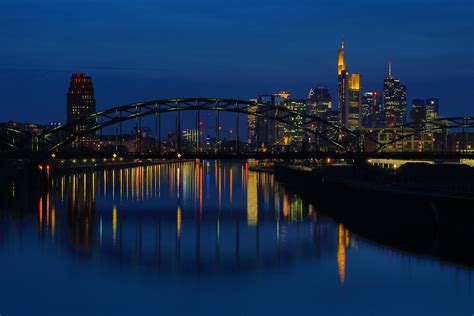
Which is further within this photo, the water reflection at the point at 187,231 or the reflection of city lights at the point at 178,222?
the reflection of city lights at the point at 178,222

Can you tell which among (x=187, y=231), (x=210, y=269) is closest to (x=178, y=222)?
(x=187, y=231)

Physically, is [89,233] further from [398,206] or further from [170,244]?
[398,206]

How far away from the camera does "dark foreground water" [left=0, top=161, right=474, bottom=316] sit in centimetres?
3622

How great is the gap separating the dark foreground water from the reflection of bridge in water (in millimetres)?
90

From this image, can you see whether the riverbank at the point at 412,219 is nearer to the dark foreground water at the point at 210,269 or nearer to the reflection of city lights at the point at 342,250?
the reflection of city lights at the point at 342,250

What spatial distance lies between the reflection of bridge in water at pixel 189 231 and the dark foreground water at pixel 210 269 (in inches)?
3.5

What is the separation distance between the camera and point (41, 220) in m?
68.4

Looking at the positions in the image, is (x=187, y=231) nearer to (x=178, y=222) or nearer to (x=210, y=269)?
(x=178, y=222)

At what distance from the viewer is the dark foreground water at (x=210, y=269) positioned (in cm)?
3622

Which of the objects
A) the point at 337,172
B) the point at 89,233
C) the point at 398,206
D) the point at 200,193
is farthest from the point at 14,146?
the point at 398,206

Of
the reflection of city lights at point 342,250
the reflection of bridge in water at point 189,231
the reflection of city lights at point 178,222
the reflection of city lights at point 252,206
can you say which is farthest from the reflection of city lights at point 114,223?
the reflection of city lights at point 342,250

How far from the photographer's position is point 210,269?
4553 centimetres

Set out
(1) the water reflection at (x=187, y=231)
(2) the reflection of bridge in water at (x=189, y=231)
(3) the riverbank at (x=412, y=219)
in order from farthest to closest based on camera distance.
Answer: (3) the riverbank at (x=412, y=219)
(2) the reflection of bridge in water at (x=189, y=231)
(1) the water reflection at (x=187, y=231)

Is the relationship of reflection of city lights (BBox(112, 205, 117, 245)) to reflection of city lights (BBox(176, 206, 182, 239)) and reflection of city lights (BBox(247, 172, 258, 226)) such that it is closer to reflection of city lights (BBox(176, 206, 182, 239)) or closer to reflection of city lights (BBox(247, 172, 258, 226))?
reflection of city lights (BBox(176, 206, 182, 239))
